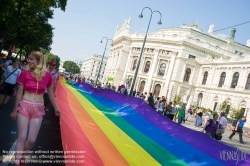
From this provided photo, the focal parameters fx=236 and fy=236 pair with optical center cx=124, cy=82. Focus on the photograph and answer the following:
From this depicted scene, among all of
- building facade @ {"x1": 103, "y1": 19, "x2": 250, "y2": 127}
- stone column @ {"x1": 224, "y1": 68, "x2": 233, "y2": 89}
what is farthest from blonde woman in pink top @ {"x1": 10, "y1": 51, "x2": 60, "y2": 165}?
stone column @ {"x1": 224, "y1": 68, "x2": 233, "y2": 89}

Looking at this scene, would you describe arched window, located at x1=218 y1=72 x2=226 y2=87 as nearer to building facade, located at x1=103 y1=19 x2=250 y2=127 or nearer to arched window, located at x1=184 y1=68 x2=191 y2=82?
building facade, located at x1=103 y1=19 x2=250 y2=127

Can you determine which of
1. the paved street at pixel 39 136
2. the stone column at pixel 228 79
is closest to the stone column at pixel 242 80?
the stone column at pixel 228 79

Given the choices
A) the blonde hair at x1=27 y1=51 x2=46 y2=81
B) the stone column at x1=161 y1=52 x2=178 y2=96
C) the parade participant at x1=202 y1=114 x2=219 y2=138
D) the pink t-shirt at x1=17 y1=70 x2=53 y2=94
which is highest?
the stone column at x1=161 y1=52 x2=178 y2=96

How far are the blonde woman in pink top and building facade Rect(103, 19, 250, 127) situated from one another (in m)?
38.5

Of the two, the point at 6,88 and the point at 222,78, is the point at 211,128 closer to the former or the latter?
the point at 6,88

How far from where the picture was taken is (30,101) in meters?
3.95

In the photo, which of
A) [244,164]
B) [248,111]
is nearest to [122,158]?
[244,164]

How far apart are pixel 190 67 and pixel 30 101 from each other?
5351 centimetres

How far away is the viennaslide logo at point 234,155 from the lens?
3805 millimetres

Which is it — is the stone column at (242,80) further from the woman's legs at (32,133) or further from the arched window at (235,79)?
the woman's legs at (32,133)

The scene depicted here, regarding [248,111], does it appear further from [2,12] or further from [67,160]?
[67,160]

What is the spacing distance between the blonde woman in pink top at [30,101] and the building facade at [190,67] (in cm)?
3849

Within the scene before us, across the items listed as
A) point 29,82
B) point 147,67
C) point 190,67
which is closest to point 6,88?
point 29,82

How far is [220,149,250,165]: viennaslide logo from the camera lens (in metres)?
3.81
